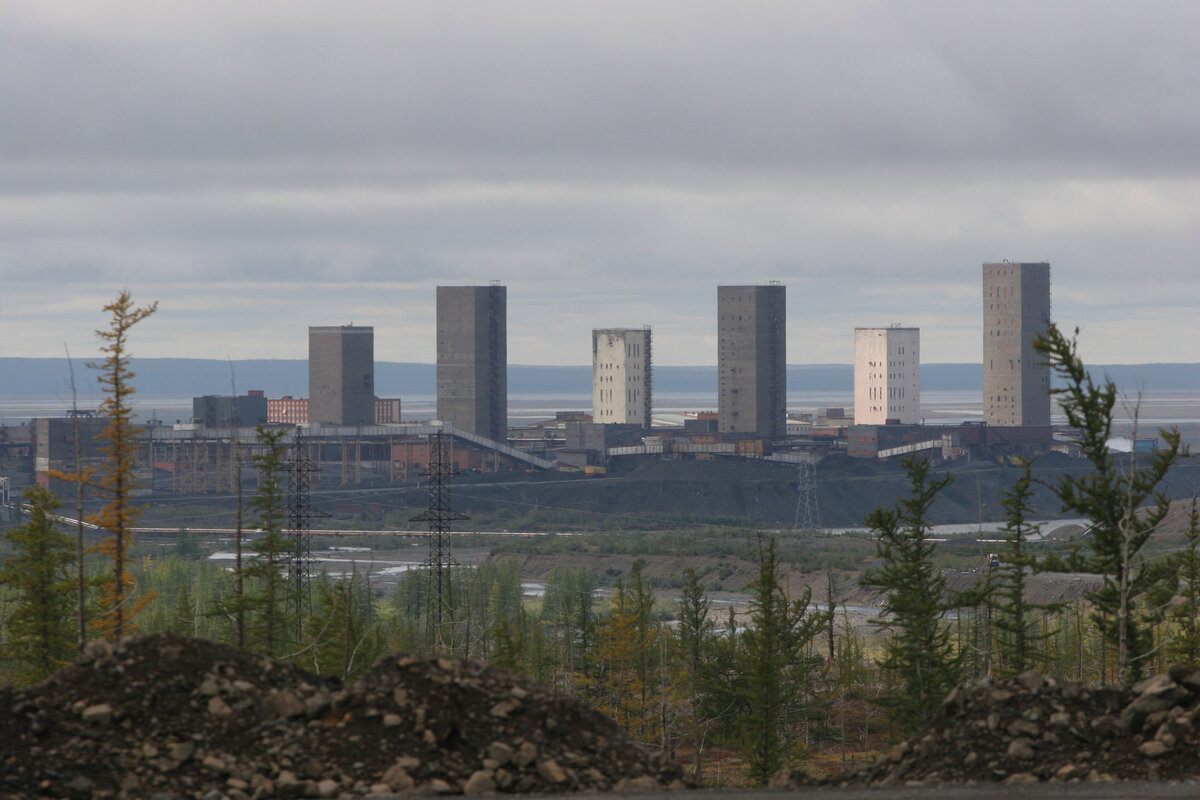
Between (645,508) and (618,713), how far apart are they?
116 meters

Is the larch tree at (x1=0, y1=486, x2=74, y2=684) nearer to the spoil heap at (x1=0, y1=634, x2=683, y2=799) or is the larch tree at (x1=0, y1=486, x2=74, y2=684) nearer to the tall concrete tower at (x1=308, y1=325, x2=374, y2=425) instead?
the spoil heap at (x1=0, y1=634, x2=683, y2=799)

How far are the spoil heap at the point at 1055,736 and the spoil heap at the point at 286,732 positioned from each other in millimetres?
3141

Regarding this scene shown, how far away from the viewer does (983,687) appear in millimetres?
15312

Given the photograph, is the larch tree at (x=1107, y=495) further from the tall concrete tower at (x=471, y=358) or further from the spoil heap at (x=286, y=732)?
the tall concrete tower at (x=471, y=358)

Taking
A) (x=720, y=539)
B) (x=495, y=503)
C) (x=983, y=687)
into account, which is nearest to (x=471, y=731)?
(x=983, y=687)

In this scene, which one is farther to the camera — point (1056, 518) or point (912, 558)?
point (1056, 518)

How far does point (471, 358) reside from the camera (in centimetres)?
18962

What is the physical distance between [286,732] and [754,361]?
18418 centimetres

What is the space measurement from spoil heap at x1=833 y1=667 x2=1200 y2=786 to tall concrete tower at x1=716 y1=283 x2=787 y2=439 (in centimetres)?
18100

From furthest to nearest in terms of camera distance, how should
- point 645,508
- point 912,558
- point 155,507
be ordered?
point 645,508 → point 155,507 → point 912,558

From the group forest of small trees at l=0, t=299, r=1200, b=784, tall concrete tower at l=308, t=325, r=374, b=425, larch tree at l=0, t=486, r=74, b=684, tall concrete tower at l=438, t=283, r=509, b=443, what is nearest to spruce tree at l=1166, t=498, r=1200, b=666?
forest of small trees at l=0, t=299, r=1200, b=784

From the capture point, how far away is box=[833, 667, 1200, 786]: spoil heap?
558 inches

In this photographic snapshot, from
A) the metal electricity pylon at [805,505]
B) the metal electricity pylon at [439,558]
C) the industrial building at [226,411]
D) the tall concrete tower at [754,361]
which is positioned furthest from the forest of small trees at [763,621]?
the tall concrete tower at [754,361]

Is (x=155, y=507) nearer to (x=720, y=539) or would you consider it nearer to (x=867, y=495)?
(x=720, y=539)
